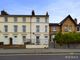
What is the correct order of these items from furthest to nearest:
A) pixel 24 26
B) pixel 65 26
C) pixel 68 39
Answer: pixel 65 26, pixel 24 26, pixel 68 39

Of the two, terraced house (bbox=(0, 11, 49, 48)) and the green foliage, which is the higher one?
terraced house (bbox=(0, 11, 49, 48))

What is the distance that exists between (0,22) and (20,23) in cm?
564

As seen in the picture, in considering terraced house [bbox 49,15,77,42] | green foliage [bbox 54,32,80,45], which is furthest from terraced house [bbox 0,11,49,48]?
green foliage [bbox 54,32,80,45]

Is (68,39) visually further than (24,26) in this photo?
No

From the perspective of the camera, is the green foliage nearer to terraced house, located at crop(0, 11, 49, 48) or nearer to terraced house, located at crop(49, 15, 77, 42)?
terraced house, located at crop(0, 11, 49, 48)

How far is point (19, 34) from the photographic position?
7250 centimetres

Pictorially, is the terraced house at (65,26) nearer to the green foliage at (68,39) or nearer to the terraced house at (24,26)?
the terraced house at (24,26)

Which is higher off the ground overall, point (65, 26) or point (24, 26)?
point (65, 26)

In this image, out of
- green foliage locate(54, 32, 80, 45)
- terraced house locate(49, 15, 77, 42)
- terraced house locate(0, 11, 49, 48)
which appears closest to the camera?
green foliage locate(54, 32, 80, 45)

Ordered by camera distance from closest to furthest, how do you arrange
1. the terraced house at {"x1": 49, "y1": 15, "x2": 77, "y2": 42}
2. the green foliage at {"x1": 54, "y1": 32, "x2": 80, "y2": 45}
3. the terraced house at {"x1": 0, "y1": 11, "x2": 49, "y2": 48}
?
the green foliage at {"x1": 54, "y1": 32, "x2": 80, "y2": 45} < the terraced house at {"x1": 0, "y1": 11, "x2": 49, "y2": 48} < the terraced house at {"x1": 49, "y1": 15, "x2": 77, "y2": 42}

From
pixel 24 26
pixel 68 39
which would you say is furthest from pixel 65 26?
pixel 68 39

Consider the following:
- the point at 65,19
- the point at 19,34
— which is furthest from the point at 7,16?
the point at 65,19

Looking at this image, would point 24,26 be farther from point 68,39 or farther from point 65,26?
point 68,39

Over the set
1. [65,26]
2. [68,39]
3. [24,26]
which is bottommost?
[68,39]
